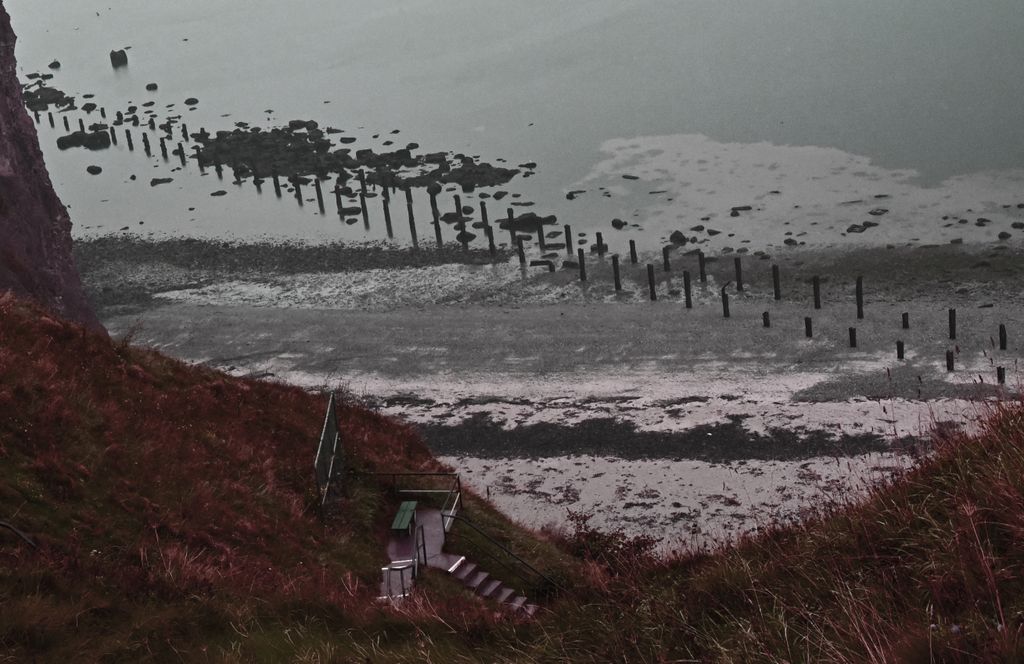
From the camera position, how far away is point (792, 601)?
33.2 feet

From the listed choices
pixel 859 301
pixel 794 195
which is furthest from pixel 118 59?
pixel 859 301

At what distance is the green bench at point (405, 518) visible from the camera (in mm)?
19234

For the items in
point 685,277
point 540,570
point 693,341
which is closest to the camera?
point 540,570

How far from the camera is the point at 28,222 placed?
35812 millimetres

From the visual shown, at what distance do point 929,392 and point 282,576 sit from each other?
82.6ft

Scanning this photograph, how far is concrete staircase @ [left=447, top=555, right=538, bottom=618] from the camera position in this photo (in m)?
Result: 17.9

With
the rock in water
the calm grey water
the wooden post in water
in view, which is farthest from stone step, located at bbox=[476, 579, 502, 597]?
the rock in water

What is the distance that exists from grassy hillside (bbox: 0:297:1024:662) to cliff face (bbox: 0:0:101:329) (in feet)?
44.7

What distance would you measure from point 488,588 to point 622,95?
7307 cm

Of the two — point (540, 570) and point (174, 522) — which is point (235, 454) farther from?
point (540, 570)

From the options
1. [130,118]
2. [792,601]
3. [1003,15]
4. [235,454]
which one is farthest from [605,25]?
[792,601]

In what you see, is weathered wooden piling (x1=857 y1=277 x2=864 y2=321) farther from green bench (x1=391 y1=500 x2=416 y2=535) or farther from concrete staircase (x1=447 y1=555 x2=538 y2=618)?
concrete staircase (x1=447 y1=555 x2=538 y2=618)

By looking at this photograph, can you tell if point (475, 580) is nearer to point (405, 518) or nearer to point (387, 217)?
point (405, 518)

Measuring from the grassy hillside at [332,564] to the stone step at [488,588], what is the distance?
582 mm
